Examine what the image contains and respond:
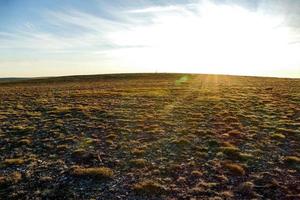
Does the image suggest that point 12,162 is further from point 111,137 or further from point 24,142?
point 111,137

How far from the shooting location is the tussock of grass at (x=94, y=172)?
45.7 ft

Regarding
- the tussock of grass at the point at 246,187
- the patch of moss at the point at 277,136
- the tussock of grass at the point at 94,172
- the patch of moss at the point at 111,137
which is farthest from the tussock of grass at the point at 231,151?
the patch of moss at the point at 111,137

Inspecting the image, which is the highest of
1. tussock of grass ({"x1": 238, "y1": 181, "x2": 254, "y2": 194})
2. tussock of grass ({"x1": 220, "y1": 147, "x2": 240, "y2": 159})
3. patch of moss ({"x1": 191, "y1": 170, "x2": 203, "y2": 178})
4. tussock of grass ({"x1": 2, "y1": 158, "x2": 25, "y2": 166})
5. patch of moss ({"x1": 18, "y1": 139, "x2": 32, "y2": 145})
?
patch of moss ({"x1": 18, "y1": 139, "x2": 32, "y2": 145})

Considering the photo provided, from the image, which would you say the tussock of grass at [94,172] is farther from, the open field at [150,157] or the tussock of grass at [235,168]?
the tussock of grass at [235,168]

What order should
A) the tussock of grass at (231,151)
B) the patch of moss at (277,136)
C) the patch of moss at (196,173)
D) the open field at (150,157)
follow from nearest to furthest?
1. the open field at (150,157)
2. the patch of moss at (196,173)
3. the tussock of grass at (231,151)
4. the patch of moss at (277,136)

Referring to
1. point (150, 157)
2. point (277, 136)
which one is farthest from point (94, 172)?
point (277, 136)

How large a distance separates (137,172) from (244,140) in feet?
31.2

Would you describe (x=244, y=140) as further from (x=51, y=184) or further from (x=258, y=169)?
(x=51, y=184)

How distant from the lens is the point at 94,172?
560 inches

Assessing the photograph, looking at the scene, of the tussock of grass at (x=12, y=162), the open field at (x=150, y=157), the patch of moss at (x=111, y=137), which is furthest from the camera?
the patch of moss at (x=111, y=137)

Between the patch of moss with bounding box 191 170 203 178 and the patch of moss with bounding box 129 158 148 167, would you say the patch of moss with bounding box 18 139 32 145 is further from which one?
the patch of moss with bounding box 191 170 203 178

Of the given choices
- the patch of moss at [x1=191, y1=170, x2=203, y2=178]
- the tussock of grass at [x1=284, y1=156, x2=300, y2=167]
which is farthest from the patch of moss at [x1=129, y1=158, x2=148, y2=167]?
the tussock of grass at [x1=284, y1=156, x2=300, y2=167]

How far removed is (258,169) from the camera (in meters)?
14.8

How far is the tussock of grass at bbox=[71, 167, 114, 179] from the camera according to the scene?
549 inches
